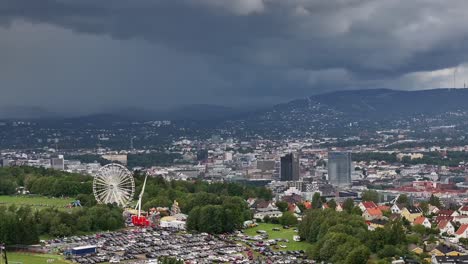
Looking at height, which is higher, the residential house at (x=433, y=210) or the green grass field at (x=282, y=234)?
the residential house at (x=433, y=210)

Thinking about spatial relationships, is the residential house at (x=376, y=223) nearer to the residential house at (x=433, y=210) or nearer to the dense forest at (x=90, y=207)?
the residential house at (x=433, y=210)

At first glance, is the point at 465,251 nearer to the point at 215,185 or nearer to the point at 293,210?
the point at 293,210

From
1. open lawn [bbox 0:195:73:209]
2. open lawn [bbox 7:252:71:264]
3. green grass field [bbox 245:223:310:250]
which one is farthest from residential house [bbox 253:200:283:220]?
open lawn [bbox 7:252:71:264]

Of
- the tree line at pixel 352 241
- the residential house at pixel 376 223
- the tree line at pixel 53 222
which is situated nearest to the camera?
the tree line at pixel 352 241

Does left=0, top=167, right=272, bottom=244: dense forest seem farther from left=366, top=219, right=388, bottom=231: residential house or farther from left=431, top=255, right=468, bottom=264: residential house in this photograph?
left=431, top=255, right=468, bottom=264: residential house

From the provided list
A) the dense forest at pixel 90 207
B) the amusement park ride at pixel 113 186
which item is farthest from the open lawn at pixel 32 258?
the amusement park ride at pixel 113 186

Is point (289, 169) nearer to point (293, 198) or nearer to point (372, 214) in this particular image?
point (293, 198)
